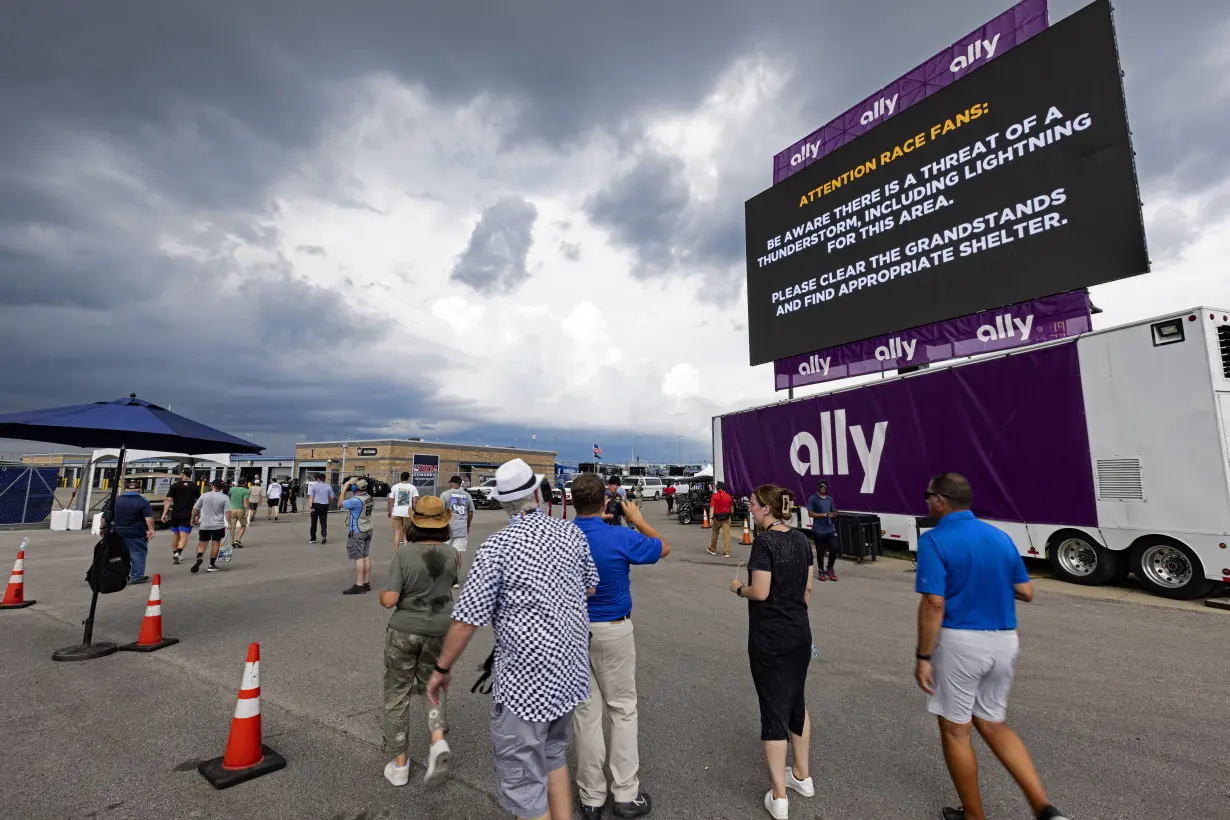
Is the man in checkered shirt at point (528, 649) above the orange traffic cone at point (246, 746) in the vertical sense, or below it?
above

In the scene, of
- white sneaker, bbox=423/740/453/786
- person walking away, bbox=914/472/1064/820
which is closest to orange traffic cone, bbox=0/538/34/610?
white sneaker, bbox=423/740/453/786

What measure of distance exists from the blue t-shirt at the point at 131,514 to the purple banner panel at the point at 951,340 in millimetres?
13855

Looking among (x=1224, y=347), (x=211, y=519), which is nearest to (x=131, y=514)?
(x=211, y=519)

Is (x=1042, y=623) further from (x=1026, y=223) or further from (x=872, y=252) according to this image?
(x=872, y=252)

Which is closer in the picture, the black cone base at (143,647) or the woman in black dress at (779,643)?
the woman in black dress at (779,643)

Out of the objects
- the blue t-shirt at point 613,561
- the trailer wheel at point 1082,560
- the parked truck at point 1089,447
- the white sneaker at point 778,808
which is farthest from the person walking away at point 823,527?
the blue t-shirt at point 613,561

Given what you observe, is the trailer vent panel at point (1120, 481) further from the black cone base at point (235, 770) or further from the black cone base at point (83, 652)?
the black cone base at point (83, 652)

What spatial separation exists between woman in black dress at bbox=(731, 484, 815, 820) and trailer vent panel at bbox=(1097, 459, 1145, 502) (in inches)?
314

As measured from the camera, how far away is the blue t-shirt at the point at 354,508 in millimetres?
8211

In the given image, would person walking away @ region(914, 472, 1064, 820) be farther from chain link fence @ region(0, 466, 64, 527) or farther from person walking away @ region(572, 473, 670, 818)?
chain link fence @ region(0, 466, 64, 527)

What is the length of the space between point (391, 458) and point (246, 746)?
61.1 metres

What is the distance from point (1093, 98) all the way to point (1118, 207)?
222cm

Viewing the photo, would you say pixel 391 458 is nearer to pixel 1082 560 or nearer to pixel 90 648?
pixel 90 648

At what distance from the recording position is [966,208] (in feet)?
38.9
